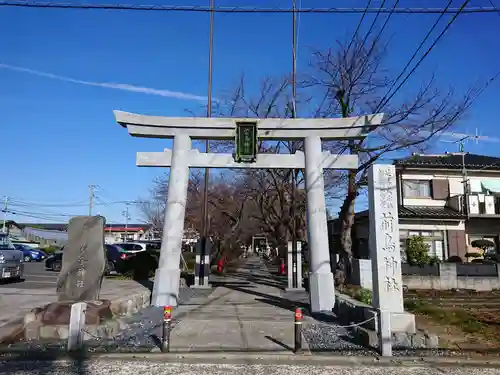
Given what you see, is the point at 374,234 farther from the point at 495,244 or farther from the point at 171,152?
the point at 495,244

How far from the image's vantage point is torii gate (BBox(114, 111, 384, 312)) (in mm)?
13094

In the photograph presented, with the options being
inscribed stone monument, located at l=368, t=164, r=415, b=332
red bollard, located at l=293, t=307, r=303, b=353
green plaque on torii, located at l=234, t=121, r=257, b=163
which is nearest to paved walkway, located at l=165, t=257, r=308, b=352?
red bollard, located at l=293, t=307, r=303, b=353

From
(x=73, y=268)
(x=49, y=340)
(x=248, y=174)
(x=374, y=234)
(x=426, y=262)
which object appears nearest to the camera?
(x=49, y=340)

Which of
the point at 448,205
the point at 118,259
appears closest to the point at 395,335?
the point at 118,259

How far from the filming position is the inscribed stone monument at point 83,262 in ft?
32.7

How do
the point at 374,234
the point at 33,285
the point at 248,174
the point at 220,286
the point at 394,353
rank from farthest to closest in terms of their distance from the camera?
1. the point at 248,174
2. the point at 220,286
3. the point at 33,285
4. the point at 374,234
5. the point at 394,353

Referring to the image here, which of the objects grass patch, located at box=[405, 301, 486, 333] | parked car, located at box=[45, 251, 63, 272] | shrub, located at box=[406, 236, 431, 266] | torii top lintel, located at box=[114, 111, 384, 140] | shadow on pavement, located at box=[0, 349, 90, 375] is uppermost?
torii top lintel, located at box=[114, 111, 384, 140]

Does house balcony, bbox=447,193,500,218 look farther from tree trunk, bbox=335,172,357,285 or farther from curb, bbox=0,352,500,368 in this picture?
curb, bbox=0,352,500,368

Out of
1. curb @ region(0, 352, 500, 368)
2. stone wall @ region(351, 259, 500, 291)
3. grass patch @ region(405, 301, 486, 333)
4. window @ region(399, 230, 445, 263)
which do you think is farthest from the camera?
window @ region(399, 230, 445, 263)

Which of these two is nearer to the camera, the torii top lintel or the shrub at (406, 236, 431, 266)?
the torii top lintel

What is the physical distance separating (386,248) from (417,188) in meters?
21.4

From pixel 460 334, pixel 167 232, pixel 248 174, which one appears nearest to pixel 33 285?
pixel 167 232

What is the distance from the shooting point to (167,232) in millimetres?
13250

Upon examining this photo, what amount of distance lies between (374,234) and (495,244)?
22.7 metres
